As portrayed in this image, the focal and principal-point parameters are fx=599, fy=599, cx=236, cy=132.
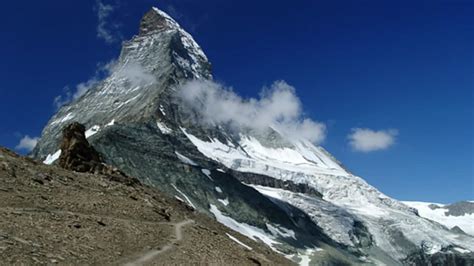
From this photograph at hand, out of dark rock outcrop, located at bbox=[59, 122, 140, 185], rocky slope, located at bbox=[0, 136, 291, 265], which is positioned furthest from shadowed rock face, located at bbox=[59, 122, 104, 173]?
rocky slope, located at bbox=[0, 136, 291, 265]

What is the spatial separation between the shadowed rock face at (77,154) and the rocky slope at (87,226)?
1302cm

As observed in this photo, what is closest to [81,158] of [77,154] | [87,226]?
[77,154]

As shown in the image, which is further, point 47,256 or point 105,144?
point 105,144

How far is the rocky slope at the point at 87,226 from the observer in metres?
27.2

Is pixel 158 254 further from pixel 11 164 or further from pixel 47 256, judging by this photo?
pixel 11 164

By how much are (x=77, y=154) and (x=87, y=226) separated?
3205 cm

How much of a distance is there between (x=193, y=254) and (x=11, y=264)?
42.9ft

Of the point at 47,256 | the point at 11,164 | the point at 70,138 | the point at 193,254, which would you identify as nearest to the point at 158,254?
the point at 193,254

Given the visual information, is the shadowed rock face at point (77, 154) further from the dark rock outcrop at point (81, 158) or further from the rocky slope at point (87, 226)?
the rocky slope at point (87, 226)

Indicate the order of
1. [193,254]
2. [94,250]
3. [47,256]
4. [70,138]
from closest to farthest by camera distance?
1. [47,256]
2. [94,250]
3. [193,254]
4. [70,138]

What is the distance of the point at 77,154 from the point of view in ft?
206

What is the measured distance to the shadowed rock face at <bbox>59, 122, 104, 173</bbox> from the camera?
58.1m

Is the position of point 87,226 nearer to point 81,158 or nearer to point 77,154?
point 81,158

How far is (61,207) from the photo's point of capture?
3438 centimetres
